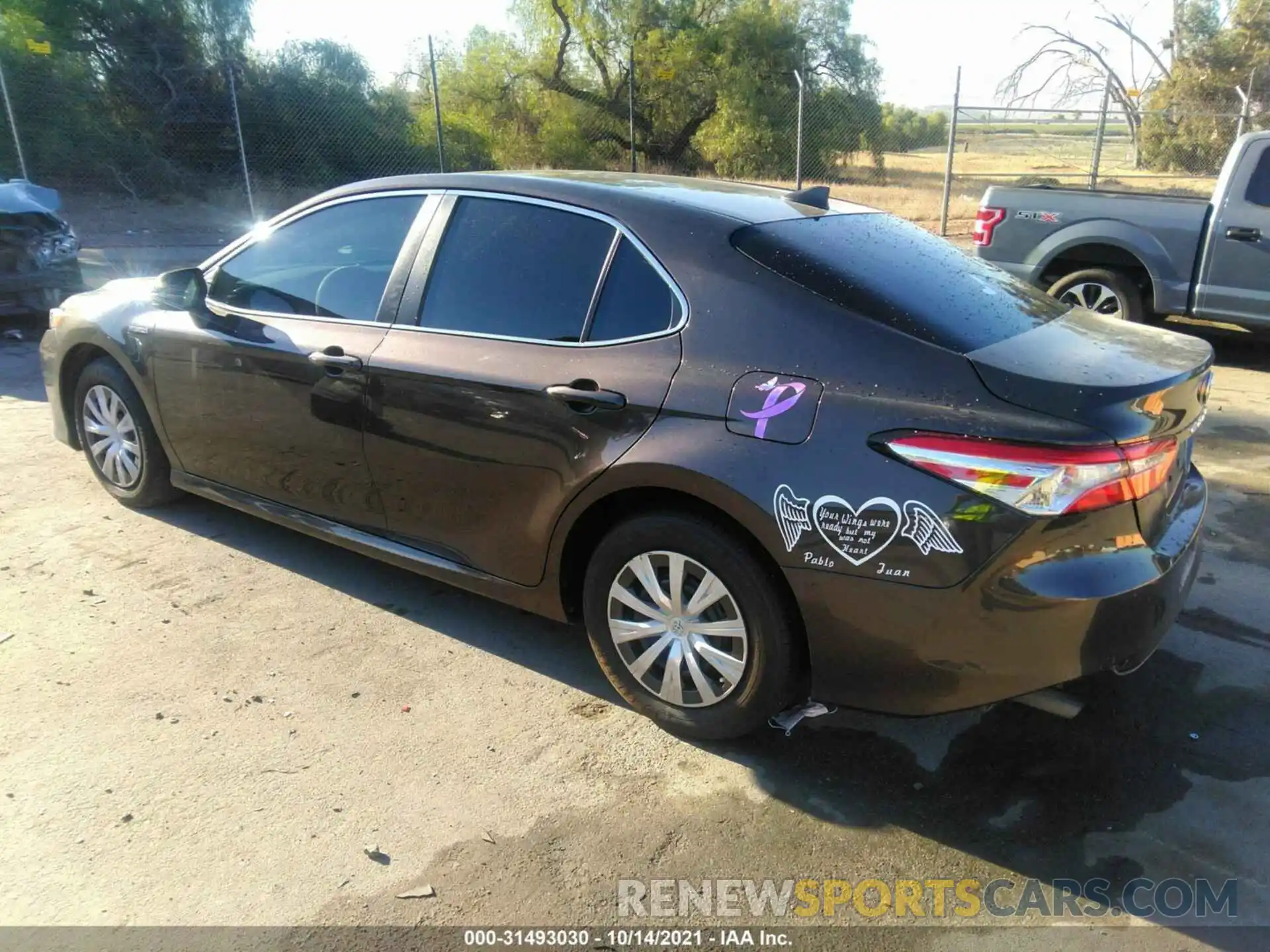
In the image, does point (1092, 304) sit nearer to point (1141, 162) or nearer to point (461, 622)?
point (461, 622)

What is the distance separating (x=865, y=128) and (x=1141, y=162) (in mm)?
7347

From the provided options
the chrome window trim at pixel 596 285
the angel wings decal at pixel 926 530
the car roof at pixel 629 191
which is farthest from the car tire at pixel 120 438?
the angel wings decal at pixel 926 530

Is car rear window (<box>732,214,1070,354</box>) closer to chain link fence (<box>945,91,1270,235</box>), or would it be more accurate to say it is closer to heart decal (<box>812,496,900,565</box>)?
heart decal (<box>812,496,900,565</box>)

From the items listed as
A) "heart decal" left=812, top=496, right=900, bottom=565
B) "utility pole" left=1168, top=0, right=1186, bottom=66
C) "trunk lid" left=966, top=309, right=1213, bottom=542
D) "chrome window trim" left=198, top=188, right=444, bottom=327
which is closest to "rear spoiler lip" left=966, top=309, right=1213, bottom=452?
"trunk lid" left=966, top=309, right=1213, bottom=542

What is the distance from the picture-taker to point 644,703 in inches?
124

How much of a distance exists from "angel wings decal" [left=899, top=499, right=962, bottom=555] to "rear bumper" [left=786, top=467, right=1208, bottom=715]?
108mm

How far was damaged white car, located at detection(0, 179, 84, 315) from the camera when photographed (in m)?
8.56

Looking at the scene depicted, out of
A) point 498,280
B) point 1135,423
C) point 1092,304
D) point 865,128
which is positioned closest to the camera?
point 1135,423

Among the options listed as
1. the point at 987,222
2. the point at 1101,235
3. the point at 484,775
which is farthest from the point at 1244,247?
the point at 484,775

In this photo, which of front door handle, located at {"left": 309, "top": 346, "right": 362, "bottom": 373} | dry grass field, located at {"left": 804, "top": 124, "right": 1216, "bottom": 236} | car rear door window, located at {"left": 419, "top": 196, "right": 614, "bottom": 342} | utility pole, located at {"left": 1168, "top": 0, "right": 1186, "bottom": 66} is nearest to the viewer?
car rear door window, located at {"left": 419, "top": 196, "right": 614, "bottom": 342}

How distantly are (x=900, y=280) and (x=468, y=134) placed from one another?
20382 mm

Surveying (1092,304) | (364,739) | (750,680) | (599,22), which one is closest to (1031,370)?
(750,680)

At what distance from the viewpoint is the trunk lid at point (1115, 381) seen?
2.48 m

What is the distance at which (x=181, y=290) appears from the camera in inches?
175
